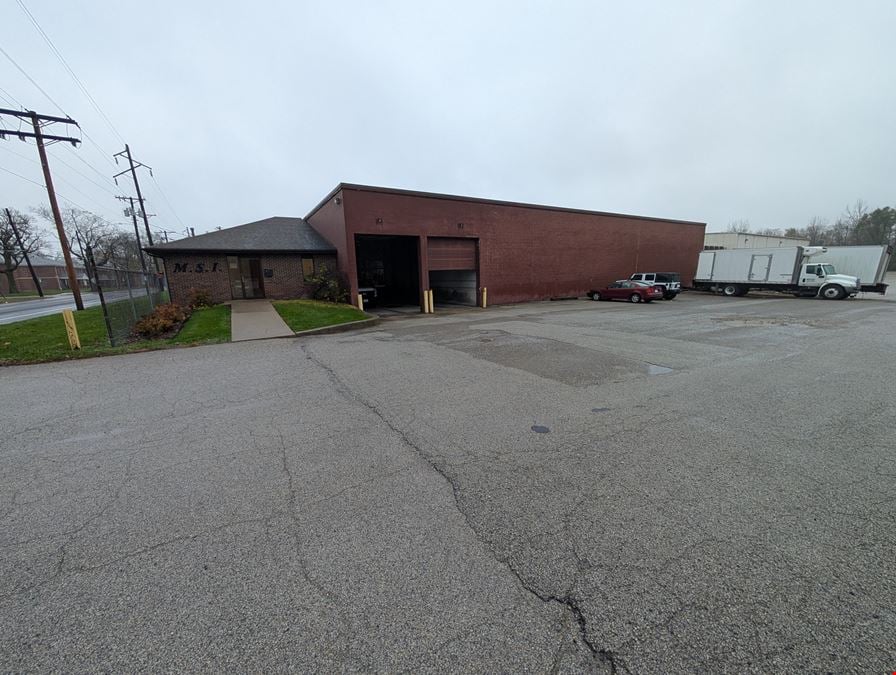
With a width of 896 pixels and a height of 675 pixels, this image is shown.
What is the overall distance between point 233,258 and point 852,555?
2267 centimetres

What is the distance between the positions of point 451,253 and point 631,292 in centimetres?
1192

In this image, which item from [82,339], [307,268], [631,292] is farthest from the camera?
[631,292]

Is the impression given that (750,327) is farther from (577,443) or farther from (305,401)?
(305,401)

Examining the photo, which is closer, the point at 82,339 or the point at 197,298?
the point at 82,339

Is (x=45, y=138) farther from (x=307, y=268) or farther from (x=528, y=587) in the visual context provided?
(x=528, y=587)

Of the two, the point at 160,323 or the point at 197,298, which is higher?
the point at 197,298

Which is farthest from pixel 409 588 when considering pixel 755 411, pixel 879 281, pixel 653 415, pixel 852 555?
pixel 879 281

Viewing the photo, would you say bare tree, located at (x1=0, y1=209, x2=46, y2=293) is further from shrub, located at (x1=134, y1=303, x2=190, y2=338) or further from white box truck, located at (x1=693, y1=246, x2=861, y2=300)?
white box truck, located at (x1=693, y1=246, x2=861, y2=300)

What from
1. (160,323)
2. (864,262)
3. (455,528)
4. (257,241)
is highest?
(257,241)

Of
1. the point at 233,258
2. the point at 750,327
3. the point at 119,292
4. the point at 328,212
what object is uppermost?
the point at 328,212

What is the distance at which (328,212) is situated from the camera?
19.6m

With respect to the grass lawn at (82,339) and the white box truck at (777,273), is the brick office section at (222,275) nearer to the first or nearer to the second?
the grass lawn at (82,339)

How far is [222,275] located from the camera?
62.1 feet

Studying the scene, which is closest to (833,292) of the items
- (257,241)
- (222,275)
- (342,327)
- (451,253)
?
(451,253)
